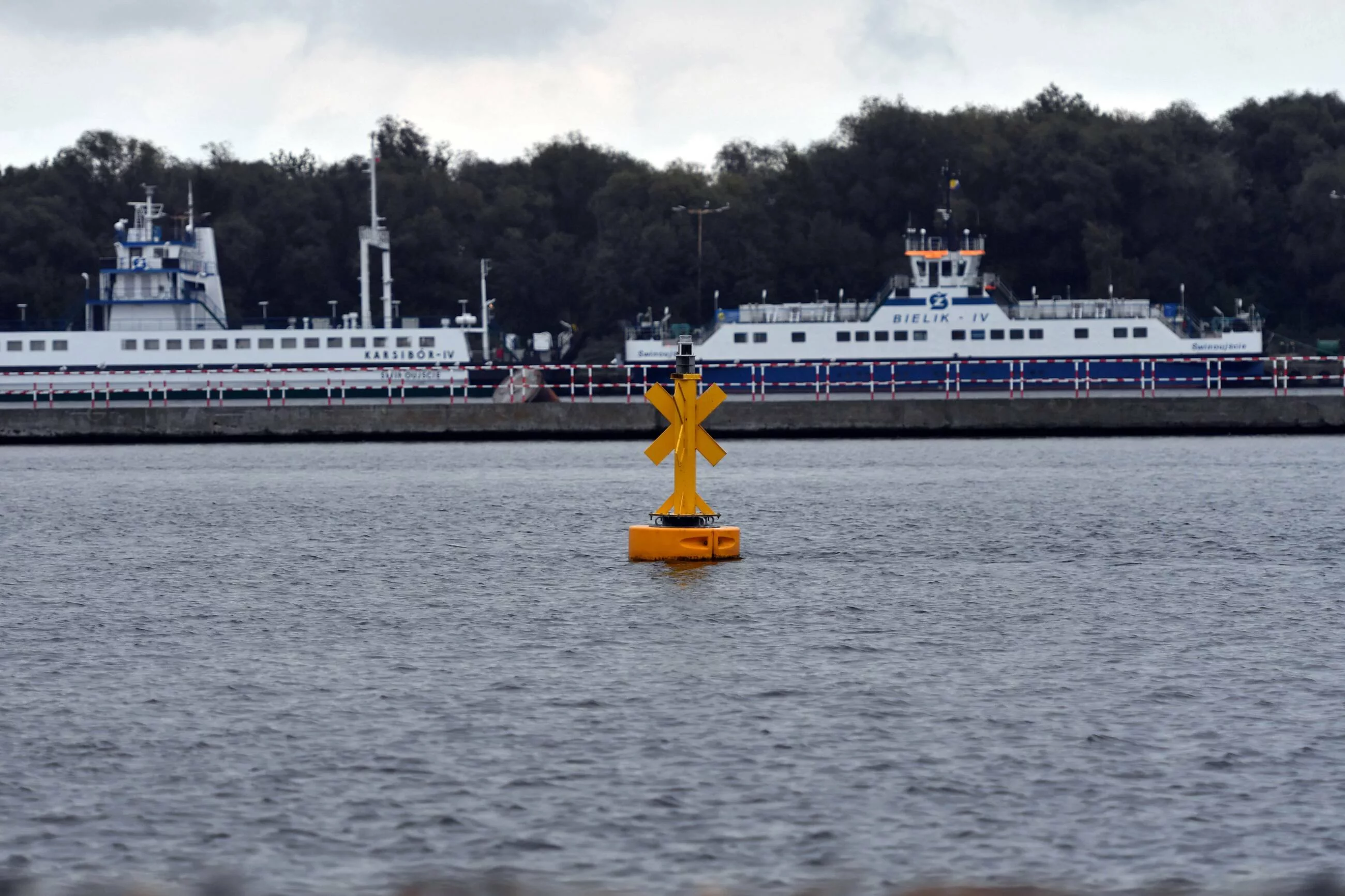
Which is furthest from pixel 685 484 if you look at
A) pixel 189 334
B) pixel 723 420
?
pixel 189 334

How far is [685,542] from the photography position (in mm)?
21875

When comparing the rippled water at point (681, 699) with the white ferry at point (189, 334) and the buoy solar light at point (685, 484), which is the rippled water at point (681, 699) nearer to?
the buoy solar light at point (685, 484)

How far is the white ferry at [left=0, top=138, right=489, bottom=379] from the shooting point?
8056 centimetres

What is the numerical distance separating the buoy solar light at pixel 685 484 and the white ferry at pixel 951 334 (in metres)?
54.8

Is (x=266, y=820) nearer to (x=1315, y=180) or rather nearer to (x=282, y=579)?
(x=282, y=579)

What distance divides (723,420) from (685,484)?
25.0 metres

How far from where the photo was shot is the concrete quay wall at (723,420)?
45.2 meters

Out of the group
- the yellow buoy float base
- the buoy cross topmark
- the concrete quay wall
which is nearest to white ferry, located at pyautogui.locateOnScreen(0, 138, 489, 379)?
the concrete quay wall

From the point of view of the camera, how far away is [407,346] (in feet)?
267

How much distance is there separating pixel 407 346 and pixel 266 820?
71.7m

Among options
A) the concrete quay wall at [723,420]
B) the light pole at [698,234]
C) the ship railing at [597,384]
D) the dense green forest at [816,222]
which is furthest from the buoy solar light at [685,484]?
the dense green forest at [816,222]

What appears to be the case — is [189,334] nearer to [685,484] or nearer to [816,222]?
[816,222]

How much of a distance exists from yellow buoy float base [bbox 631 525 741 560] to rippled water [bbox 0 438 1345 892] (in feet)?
1.14

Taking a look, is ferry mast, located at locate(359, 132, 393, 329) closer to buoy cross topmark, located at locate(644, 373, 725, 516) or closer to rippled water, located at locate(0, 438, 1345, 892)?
rippled water, located at locate(0, 438, 1345, 892)
